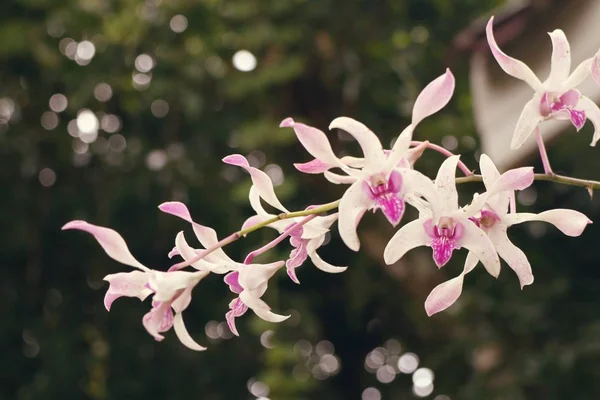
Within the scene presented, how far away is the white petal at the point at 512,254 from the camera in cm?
39

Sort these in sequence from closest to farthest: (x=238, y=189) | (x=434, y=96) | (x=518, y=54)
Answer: (x=434, y=96)
(x=518, y=54)
(x=238, y=189)

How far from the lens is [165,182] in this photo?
1.41 m

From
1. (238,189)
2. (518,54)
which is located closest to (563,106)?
(518,54)

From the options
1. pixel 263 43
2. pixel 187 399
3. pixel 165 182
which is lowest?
pixel 187 399

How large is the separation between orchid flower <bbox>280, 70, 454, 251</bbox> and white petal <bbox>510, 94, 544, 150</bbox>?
0.06 meters

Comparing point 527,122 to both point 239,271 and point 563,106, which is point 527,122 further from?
point 239,271

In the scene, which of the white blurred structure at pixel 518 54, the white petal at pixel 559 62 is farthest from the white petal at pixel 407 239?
the white blurred structure at pixel 518 54

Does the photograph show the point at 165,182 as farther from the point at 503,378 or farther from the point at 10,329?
the point at 503,378

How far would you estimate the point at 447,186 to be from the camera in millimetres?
365

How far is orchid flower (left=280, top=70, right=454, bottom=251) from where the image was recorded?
353 mm

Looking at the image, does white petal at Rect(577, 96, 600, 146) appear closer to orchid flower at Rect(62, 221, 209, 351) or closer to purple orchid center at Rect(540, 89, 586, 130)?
purple orchid center at Rect(540, 89, 586, 130)

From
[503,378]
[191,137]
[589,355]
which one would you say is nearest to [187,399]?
[191,137]

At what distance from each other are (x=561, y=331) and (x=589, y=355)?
0.52ft

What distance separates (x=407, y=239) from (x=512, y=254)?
54mm
